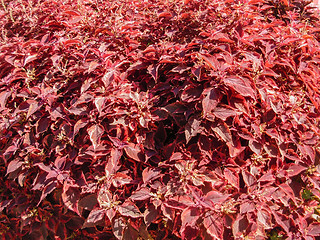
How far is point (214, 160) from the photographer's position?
6.81ft

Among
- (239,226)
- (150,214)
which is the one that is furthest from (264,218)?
(150,214)

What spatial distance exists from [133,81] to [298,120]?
1.22 meters

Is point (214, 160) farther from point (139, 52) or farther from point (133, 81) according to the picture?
point (139, 52)

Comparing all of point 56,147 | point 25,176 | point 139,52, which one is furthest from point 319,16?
point 25,176

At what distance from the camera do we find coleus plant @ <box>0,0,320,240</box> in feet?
6.41

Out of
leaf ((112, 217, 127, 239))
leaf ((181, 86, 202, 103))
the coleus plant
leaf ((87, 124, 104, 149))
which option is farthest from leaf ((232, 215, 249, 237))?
leaf ((87, 124, 104, 149))

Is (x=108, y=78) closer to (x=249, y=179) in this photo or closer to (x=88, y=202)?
(x=88, y=202)

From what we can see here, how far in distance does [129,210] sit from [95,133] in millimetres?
537

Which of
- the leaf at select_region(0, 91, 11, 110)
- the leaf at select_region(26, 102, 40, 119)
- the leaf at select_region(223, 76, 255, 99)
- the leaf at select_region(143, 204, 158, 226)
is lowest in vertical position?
the leaf at select_region(143, 204, 158, 226)

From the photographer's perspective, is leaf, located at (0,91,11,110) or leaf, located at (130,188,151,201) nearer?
leaf, located at (130,188,151,201)

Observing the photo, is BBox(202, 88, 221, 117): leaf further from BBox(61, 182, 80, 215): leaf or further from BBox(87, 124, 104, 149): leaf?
BBox(61, 182, 80, 215): leaf

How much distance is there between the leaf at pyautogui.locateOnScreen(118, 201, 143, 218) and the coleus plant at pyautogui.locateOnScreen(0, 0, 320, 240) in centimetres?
1

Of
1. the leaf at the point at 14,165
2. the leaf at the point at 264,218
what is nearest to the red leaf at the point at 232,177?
the leaf at the point at 264,218

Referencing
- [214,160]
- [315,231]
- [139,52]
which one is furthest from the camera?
[139,52]
